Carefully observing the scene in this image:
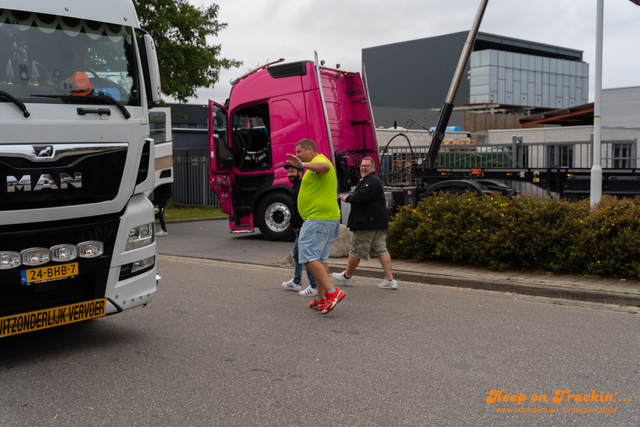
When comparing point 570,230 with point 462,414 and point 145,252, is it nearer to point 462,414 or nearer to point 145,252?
point 462,414

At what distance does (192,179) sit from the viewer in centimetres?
2152

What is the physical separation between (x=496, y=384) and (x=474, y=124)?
41223mm

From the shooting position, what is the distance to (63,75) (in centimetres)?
508

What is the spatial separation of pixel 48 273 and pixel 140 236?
0.85 metres

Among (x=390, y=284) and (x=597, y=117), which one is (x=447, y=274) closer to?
(x=390, y=284)

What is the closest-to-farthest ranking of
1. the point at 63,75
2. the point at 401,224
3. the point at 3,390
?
the point at 3,390 → the point at 63,75 → the point at 401,224

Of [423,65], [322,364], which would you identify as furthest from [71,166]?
[423,65]

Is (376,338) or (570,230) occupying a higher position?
(570,230)

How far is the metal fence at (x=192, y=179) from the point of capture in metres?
21.1

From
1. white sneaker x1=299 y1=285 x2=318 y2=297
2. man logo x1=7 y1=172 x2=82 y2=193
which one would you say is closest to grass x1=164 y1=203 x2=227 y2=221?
white sneaker x1=299 y1=285 x2=318 y2=297

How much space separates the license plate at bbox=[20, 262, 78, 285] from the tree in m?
14.0

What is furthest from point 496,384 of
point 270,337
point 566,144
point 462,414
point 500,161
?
point 566,144

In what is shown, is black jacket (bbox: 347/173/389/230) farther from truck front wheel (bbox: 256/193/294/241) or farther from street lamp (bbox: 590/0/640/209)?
truck front wheel (bbox: 256/193/294/241)

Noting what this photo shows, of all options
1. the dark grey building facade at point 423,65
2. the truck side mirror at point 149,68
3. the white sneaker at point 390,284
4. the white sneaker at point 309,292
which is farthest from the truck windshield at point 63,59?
the dark grey building facade at point 423,65
